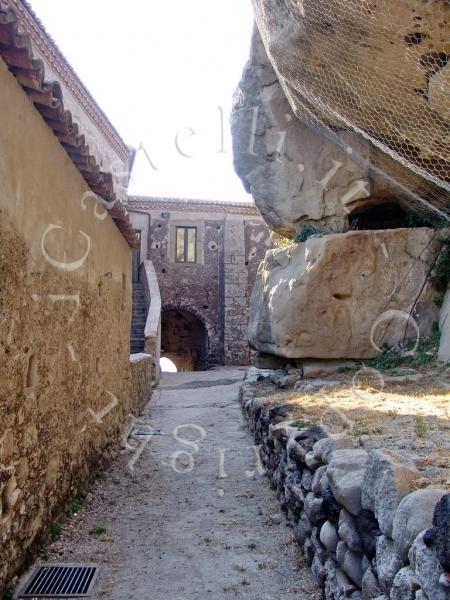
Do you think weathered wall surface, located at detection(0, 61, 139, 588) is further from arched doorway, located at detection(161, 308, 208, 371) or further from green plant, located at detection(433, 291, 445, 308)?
arched doorway, located at detection(161, 308, 208, 371)

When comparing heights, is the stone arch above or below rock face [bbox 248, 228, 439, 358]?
below

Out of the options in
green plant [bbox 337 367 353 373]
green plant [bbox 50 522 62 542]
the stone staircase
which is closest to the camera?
green plant [bbox 50 522 62 542]

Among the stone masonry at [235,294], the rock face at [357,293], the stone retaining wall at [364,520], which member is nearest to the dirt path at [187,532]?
the stone retaining wall at [364,520]

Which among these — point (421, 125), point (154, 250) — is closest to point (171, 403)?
point (421, 125)

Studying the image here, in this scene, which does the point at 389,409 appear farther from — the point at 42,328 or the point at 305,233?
the point at 305,233

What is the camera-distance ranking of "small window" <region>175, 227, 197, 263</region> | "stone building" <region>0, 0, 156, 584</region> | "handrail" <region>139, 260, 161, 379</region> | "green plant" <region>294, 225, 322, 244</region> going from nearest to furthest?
"stone building" <region>0, 0, 156, 584</region>
"green plant" <region>294, 225, 322, 244</region>
"handrail" <region>139, 260, 161, 379</region>
"small window" <region>175, 227, 197, 263</region>

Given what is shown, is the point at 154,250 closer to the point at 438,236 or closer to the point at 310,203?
the point at 310,203

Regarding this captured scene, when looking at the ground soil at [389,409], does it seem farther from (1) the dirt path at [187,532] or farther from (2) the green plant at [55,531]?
(2) the green plant at [55,531]

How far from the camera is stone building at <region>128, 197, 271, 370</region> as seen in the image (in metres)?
18.2

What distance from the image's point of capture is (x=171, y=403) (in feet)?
32.5

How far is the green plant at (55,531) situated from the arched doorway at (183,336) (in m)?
15.4

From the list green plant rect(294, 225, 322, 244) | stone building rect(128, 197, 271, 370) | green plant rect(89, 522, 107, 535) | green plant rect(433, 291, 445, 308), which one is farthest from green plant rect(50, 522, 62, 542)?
stone building rect(128, 197, 271, 370)

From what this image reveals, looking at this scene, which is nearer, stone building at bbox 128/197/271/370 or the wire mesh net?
the wire mesh net

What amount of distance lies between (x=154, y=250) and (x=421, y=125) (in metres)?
13.2
